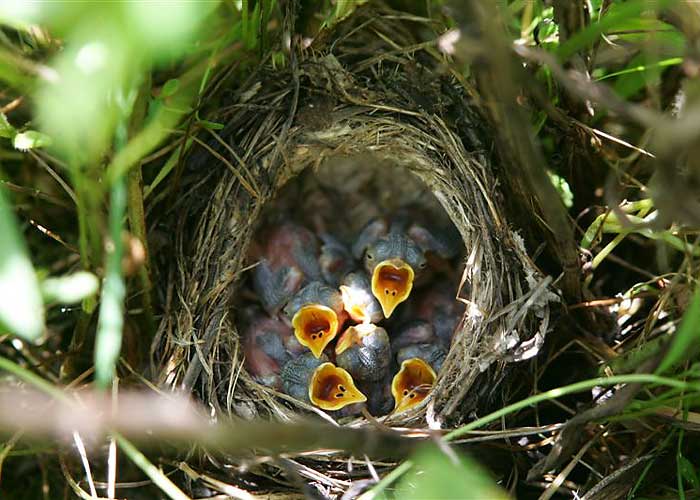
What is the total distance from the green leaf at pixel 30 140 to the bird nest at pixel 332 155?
15.2 inches

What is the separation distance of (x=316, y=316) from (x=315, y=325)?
21mm

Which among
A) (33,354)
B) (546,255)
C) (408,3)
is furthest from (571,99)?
(33,354)

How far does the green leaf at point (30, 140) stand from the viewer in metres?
1.22

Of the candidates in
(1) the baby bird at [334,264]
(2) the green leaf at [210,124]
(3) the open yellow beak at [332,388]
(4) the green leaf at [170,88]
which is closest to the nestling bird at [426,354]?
(3) the open yellow beak at [332,388]

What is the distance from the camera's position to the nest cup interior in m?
1.70

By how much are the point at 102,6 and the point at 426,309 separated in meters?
1.32

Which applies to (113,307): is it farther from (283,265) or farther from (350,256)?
(350,256)

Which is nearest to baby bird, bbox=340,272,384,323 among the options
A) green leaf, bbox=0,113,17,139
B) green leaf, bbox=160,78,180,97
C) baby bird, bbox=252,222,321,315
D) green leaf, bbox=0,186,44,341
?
baby bird, bbox=252,222,321,315

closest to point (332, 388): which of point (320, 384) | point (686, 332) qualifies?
point (320, 384)

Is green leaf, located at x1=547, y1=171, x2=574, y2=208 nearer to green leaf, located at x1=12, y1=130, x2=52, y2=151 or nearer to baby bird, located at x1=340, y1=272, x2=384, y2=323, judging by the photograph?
baby bird, located at x1=340, y1=272, x2=384, y2=323

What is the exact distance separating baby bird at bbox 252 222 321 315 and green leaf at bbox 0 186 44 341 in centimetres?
90

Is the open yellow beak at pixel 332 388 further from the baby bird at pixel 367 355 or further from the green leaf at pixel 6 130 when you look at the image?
the green leaf at pixel 6 130

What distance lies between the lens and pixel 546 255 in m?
1.49

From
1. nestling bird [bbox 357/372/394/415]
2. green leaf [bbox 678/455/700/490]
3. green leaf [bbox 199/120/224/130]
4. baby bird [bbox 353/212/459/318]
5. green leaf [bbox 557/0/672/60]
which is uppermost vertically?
green leaf [bbox 199/120/224/130]
